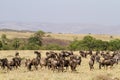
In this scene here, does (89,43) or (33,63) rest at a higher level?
(33,63)

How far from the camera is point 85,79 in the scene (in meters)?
27.7

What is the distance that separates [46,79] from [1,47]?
5976cm

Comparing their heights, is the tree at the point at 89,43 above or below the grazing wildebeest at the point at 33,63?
below

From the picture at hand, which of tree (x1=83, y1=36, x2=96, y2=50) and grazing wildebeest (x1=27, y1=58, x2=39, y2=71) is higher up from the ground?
grazing wildebeest (x1=27, y1=58, x2=39, y2=71)

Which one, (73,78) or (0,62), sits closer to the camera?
(73,78)

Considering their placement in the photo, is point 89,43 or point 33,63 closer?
point 33,63

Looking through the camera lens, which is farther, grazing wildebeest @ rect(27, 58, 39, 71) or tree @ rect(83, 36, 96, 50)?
tree @ rect(83, 36, 96, 50)

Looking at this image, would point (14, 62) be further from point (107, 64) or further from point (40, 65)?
point (107, 64)

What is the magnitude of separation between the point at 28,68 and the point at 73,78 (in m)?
8.87

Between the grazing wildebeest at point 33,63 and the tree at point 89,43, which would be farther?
the tree at point 89,43

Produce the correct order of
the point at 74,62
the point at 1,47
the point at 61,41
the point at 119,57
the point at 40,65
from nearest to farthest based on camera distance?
the point at 74,62
the point at 40,65
the point at 119,57
the point at 1,47
the point at 61,41

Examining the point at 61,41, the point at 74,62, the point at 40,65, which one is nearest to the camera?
the point at 74,62

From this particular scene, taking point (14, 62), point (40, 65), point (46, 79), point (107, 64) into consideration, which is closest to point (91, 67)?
point (107, 64)

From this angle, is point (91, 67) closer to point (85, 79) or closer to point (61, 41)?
point (85, 79)
